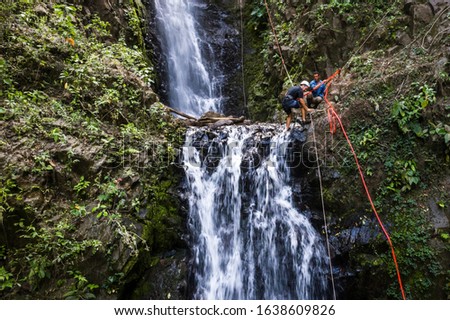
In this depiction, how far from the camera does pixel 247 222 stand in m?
6.51

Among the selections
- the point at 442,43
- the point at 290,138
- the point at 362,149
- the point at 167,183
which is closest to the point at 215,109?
the point at 290,138

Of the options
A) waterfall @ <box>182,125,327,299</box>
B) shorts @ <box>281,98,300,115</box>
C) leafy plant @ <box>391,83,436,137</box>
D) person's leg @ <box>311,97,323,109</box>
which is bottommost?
waterfall @ <box>182,125,327,299</box>

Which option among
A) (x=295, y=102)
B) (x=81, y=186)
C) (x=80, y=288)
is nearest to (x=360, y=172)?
(x=295, y=102)

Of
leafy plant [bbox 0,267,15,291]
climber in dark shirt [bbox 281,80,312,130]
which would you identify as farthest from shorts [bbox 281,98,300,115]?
leafy plant [bbox 0,267,15,291]

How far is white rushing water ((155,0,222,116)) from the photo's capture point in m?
11.0

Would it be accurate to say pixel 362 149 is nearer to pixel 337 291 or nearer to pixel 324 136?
pixel 324 136

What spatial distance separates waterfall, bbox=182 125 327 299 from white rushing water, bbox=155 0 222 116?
147 inches

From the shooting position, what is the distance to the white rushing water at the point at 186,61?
36.1 ft

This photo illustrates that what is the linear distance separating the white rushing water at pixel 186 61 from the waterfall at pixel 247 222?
3.74 m

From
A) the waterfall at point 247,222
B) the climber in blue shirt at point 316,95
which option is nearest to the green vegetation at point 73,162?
the waterfall at point 247,222

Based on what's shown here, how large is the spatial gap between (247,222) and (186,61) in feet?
25.3

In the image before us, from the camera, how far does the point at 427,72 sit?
618 cm

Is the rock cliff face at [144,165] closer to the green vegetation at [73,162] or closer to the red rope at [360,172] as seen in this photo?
the green vegetation at [73,162]

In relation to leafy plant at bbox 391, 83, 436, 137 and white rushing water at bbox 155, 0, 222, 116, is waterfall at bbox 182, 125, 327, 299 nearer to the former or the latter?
leafy plant at bbox 391, 83, 436, 137
